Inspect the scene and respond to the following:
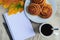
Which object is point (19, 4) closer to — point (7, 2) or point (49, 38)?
point (7, 2)

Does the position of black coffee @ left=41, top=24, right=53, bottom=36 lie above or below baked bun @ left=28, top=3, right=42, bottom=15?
below

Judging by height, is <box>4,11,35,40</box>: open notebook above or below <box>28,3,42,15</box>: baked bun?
below

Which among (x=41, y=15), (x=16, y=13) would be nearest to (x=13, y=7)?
(x=16, y=13)

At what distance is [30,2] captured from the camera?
851 mm

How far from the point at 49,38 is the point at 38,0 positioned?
192mm

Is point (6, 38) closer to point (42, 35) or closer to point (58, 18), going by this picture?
point (42, 35)

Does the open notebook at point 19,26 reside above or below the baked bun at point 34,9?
below

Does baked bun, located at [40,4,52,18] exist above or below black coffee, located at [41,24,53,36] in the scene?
above

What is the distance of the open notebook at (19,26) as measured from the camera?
83cm

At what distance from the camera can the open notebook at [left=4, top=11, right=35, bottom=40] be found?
0.83 m

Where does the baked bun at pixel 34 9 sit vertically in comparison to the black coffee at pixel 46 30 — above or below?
above

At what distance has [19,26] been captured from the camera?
84 centimetres

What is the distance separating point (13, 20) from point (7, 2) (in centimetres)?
9

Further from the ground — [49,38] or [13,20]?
[13,20]
